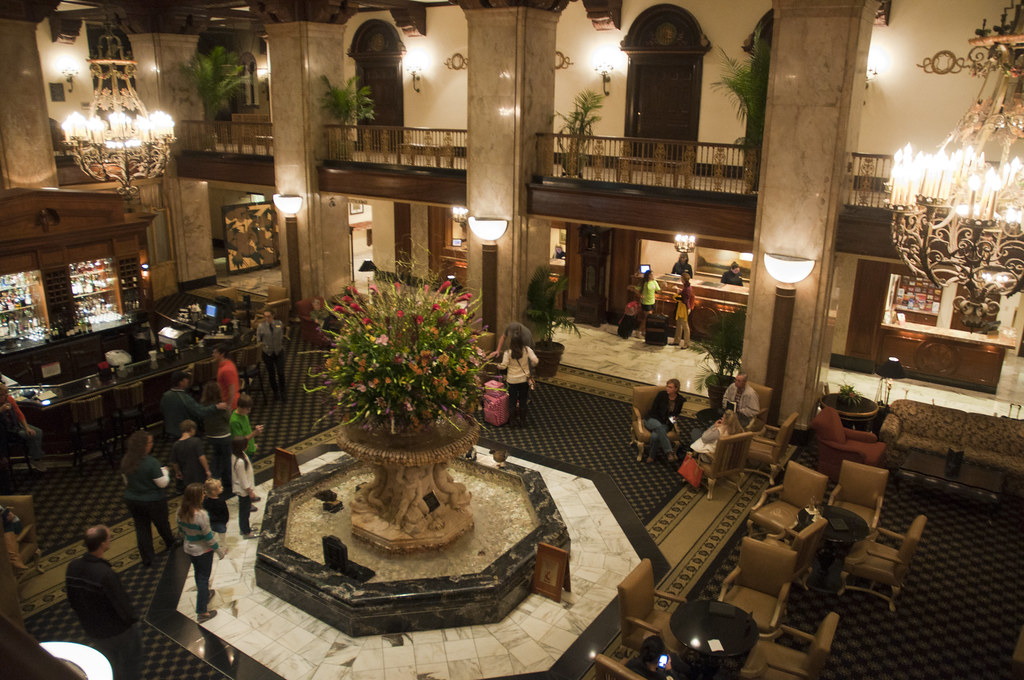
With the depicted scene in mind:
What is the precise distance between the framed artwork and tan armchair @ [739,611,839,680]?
16.8 metres

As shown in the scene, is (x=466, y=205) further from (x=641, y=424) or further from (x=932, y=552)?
(x=932, y=552)

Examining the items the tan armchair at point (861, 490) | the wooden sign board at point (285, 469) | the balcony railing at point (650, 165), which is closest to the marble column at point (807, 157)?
the balcony railing at point (650, 165)

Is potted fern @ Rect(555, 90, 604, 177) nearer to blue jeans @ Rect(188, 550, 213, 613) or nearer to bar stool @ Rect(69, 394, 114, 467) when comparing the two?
bar stool @ Rect(69, 394, 114, 467)

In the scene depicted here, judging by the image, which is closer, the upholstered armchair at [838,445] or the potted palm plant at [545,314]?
the upholstered armchair at [838,445]

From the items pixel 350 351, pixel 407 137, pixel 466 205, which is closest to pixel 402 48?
pixel 407 137

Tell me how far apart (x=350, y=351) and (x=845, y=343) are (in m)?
10.3

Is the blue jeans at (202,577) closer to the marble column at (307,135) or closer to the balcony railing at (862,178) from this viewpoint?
the balcony railing at (862,178)

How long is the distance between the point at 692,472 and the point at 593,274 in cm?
736

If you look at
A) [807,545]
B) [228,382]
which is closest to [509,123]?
[228,382]

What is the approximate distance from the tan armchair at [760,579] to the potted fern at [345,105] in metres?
11.4

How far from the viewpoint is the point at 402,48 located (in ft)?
59.4

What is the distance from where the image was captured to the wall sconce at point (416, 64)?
17.9 metres

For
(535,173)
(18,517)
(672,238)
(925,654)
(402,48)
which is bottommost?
(925,654)

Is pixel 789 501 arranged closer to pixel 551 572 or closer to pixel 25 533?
pixel 551 572
